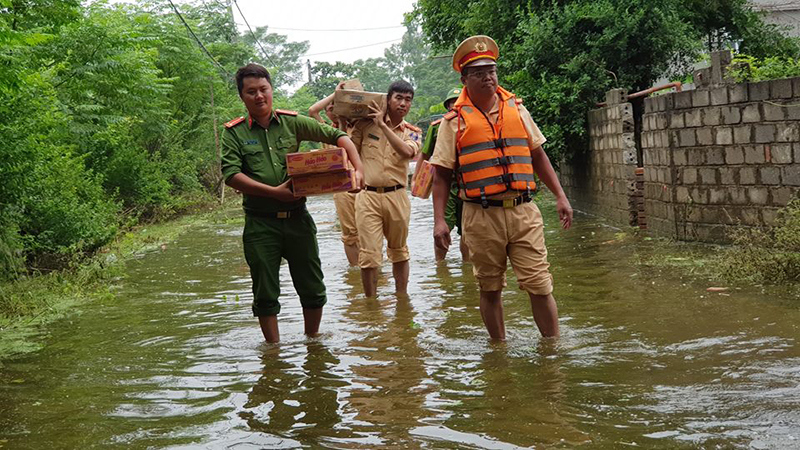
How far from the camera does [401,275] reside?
9352 mm

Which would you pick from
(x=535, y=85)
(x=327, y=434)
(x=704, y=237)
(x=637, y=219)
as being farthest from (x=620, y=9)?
(x=327, y=434)

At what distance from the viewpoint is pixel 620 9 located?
15.6 meters

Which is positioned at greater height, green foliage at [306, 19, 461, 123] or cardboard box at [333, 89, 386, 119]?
green foliage at [306, 19, 461, 123]

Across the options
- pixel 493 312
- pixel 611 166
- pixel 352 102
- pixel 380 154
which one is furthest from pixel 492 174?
pixel 611 166

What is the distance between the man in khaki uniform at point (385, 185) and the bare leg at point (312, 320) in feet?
5.35

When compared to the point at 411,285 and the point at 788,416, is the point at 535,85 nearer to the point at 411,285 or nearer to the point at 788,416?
the point at 411,285

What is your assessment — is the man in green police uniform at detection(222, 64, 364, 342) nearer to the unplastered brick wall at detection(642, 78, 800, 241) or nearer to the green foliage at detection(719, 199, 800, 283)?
the green foliage at detection(719, 199, 800, 283)

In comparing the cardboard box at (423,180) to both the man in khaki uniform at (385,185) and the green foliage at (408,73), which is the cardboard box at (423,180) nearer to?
the man in khaki uniform at (385,185)

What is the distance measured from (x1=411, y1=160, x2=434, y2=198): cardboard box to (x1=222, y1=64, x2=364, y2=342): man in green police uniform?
1.52 meters

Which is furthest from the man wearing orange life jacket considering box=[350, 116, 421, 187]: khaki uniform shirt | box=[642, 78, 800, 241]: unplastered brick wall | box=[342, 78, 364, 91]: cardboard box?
box=[642, 78, 800, 241]: unplastered brick wall

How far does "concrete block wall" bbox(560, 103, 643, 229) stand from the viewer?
13.9 meters

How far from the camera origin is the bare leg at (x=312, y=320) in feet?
23.9

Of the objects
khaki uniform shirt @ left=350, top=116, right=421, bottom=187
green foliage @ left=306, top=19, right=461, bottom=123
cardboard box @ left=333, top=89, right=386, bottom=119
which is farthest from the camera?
green foliage @ left=306, top=19, right=461, bottom=123

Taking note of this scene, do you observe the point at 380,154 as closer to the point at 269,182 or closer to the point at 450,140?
the point at 269,182
